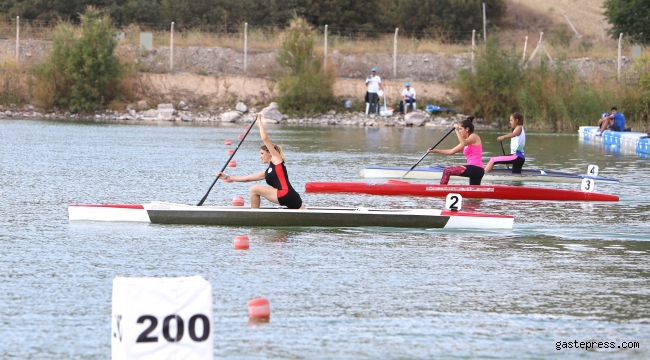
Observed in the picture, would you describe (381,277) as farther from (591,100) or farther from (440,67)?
(440,67)

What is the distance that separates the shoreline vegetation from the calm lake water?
855 inches

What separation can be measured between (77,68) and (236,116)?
287 inches

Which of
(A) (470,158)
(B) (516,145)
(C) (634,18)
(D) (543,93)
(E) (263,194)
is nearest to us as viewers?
(E) (263,194)

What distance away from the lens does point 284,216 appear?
12.7m

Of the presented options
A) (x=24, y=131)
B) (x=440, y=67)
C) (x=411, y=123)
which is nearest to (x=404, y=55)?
(x=440, y=67)

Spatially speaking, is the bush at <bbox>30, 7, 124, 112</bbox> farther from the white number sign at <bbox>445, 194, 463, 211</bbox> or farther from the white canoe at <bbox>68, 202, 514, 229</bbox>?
the white number sign at <bbox>445, 194, 463, 211</bbox>

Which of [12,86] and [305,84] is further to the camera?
[12,86]

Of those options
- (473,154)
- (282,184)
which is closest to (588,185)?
(473,154)

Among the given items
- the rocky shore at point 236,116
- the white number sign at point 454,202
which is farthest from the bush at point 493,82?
the white number sign at point 454,202

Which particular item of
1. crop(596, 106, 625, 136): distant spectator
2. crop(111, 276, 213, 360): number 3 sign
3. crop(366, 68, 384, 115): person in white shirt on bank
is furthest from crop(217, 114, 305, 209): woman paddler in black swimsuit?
crop(366, 68, 384, 115): person in white shirt on bank

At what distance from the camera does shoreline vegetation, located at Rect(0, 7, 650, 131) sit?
39.8m

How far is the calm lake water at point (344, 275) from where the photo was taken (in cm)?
779

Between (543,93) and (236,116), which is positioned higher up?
(543,93)

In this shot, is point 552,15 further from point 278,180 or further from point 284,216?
point 284,216
